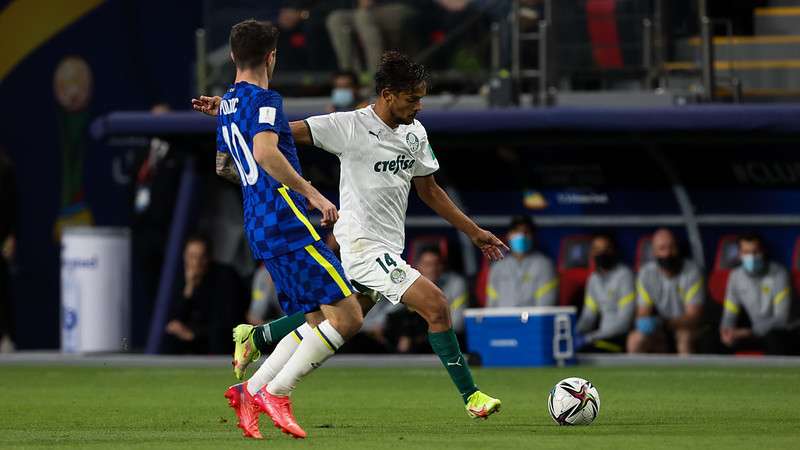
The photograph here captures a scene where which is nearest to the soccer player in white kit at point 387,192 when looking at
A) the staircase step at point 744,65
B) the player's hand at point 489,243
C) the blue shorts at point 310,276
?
the player's hand at point 489,243

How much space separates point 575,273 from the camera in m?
17.3

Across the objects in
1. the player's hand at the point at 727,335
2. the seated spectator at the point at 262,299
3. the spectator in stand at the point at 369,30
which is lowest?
the player's hand at the point at 727,335

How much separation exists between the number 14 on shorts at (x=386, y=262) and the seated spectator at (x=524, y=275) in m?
7.65

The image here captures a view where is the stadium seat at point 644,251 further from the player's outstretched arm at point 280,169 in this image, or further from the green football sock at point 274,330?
Answer: the player's outstretched arm at point 280,169

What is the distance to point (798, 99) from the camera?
16609mm

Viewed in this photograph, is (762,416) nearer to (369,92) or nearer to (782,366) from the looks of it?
(782,366)

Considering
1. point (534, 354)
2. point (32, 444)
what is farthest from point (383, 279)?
point (534, 354)

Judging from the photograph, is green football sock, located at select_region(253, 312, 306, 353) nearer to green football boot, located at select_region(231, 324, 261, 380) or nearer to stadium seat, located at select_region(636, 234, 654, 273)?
green football boot, located at select_region(231, 324, 261, 380)

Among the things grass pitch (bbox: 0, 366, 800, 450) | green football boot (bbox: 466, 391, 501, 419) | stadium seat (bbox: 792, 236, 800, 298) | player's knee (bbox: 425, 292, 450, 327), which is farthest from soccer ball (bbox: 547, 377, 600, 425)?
stadium seat (bbox: 792, 236, 800, 298)

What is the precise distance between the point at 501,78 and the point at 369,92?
50.9 inches

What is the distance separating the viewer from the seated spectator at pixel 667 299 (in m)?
16.6

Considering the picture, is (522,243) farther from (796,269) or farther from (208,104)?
(208,104)

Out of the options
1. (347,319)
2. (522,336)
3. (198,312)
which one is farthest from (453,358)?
(198,312)

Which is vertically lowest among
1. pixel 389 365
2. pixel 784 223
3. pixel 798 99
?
pixel 389 365
